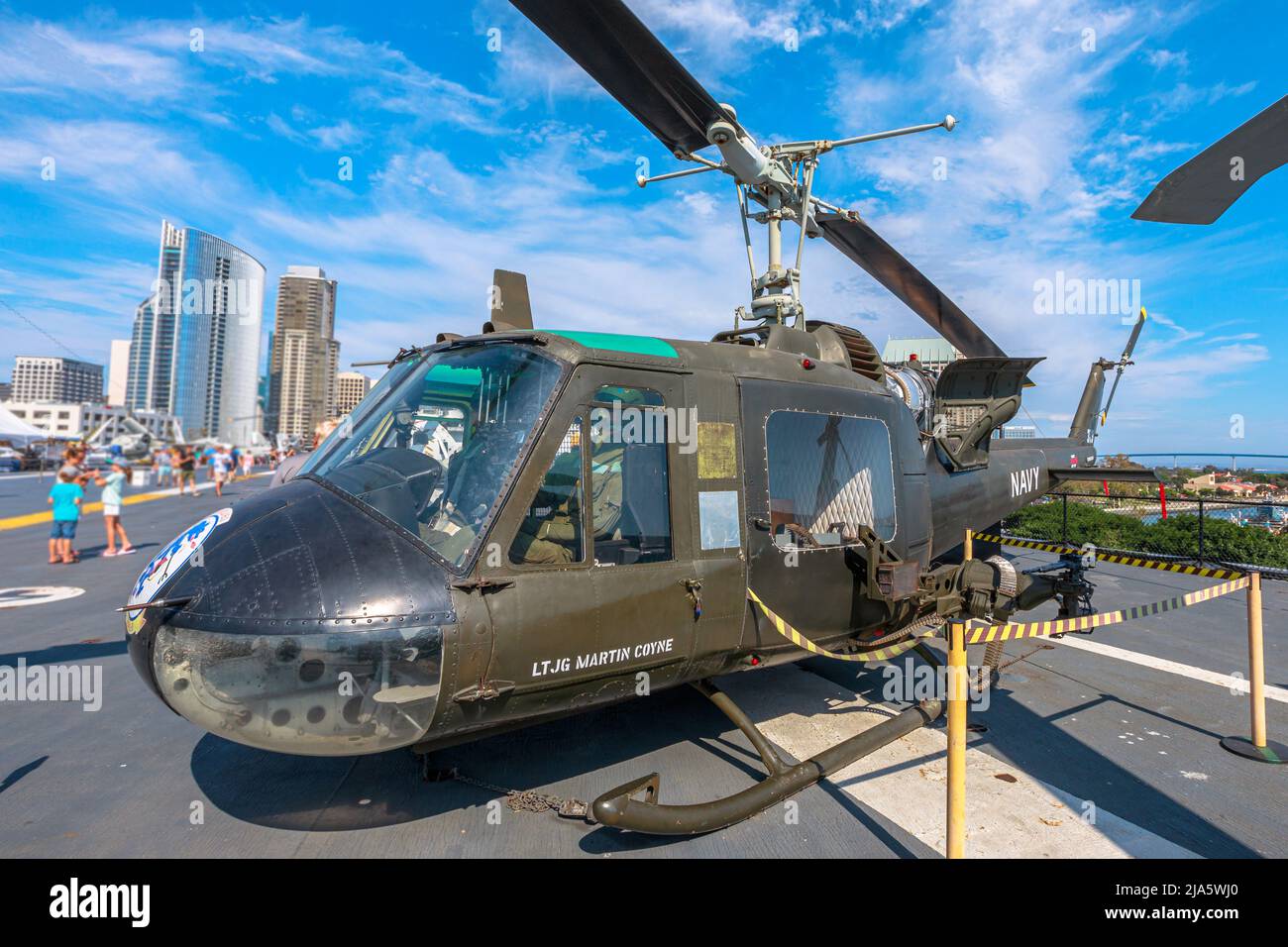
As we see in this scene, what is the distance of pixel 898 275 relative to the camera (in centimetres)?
819

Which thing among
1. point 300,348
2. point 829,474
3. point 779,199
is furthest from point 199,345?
point 829,474

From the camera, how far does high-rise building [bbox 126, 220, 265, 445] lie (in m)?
126

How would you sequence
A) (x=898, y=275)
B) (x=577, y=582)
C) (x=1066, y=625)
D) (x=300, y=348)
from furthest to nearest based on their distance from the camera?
(x=300, y=348), (x=898, y=275), (x=1066, y=625), (x=577, y=582)

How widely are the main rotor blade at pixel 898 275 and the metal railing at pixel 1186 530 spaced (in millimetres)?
3412

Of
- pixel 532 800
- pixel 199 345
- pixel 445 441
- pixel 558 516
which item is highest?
pixel 199 345

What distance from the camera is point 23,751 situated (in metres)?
4.09

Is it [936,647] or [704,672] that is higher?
[704,672]

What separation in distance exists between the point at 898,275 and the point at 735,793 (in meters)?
6.60

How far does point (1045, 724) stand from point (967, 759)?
1.08 m

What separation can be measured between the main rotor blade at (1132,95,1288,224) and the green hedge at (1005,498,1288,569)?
10.6 m

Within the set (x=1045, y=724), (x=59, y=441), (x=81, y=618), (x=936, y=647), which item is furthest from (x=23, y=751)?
(x=59, y=441)

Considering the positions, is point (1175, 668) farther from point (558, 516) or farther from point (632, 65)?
point (632, 65)

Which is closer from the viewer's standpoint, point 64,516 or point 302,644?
point 302,644
